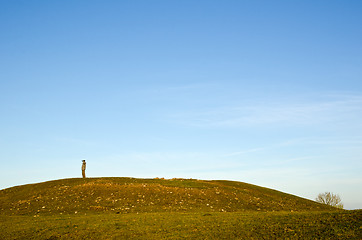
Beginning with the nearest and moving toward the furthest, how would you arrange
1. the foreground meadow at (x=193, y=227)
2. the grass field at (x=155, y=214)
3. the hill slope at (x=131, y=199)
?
the foreground meadow at (x=193, y=227) < the grass field at (x=155, y=214) < the hill slope at (x=131, y=199)

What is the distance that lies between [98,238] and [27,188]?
1375 inches

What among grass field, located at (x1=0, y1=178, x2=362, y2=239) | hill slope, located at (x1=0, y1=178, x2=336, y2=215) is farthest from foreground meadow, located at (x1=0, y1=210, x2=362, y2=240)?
hill slope, located at (x1=0, y1=178, x2=336, y2=215)

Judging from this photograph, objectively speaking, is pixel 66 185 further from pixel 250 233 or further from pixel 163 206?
pixel 250 233

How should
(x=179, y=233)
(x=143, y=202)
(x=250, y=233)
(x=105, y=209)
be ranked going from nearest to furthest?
(x=250, y=233), (x=179, y=233), (x=105, y=209), (x=143, y=202)

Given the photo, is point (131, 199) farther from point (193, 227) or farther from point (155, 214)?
point (193, 227)

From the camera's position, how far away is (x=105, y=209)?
1388 inches

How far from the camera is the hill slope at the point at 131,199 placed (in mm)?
36188

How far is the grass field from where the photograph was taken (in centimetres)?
2123

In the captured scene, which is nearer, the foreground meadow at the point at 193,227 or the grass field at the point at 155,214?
the foreground meadow at the point at 193,227

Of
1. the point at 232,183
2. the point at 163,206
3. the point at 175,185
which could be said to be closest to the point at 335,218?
the point at 163,206

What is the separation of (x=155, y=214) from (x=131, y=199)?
9.02 m

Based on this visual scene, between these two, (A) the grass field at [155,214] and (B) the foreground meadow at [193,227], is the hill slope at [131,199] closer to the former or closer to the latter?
(A) the grass field at [155,214]

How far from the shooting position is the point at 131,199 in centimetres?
3884

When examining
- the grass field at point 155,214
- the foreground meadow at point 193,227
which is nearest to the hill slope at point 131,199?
the grass field at point 155,214
